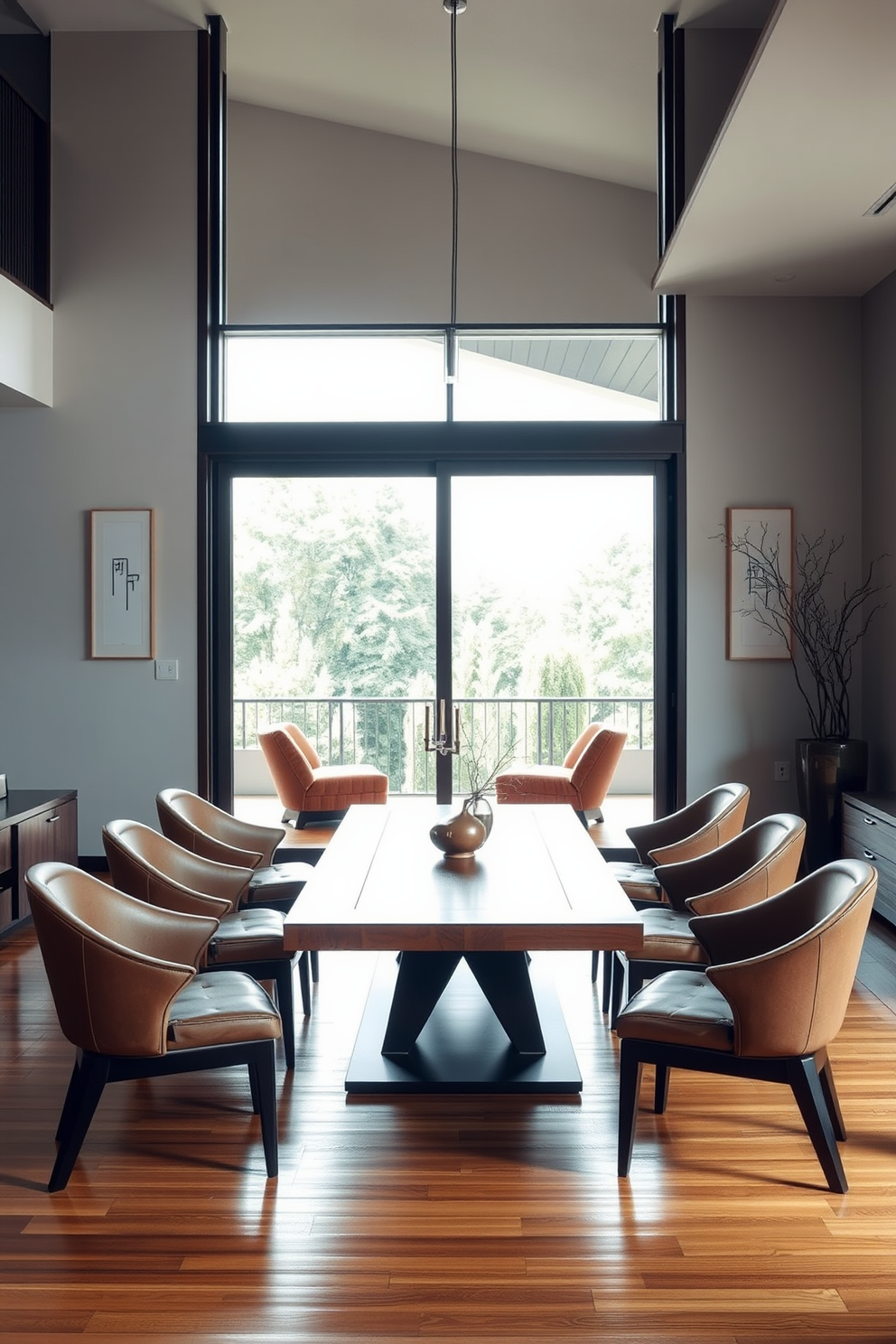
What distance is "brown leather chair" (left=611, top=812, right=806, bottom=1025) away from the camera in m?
3.34

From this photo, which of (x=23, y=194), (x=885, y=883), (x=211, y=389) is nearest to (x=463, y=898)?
(x=885, y=883)

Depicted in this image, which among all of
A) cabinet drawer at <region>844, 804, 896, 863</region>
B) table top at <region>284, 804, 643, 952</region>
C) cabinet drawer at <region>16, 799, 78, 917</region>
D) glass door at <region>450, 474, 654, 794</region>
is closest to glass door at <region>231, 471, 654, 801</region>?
glass door at <region>450, 474, 654, 794</region>

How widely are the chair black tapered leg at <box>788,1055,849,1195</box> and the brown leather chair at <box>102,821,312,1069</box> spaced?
5.06 ft

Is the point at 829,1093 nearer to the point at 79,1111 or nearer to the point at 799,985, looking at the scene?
the point at 799,985


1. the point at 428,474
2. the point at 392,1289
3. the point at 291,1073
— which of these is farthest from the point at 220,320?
the point at 392,1289

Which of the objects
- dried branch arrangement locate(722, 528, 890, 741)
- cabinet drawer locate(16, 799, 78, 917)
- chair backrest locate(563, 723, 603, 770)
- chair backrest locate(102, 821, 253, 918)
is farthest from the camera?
chair backrest locate(563, 723, 603, 770)

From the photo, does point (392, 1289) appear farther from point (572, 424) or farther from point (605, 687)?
point (572, 424)

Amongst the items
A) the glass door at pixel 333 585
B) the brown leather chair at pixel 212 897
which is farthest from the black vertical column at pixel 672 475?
the brown leather chair at pixel 212 897

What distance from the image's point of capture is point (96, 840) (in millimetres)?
5984

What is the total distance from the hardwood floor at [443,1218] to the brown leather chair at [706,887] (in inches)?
14.8

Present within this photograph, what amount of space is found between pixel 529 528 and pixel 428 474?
652 mm

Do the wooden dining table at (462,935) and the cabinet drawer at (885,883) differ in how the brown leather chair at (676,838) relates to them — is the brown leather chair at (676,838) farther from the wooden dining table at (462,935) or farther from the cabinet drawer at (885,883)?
the cabinet drawer at (885,883)

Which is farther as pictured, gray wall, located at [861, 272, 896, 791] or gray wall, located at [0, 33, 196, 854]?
gray wall, located at [0, 33, 196, 854]

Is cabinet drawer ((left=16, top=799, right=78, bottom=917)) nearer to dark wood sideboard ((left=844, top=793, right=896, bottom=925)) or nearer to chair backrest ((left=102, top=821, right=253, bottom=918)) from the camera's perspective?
chair backrest ((left=102, top=821, right=253, bottom=918))
